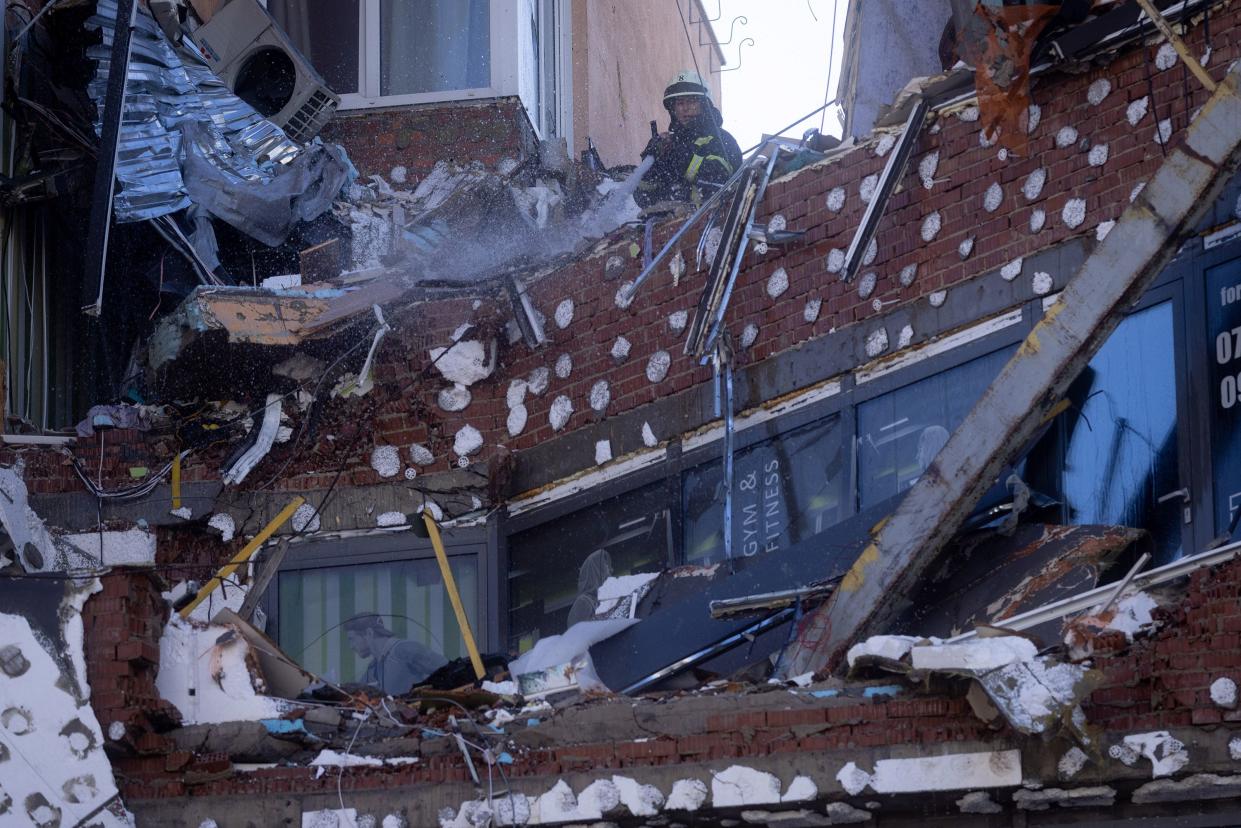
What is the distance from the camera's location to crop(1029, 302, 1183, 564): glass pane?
8609 mm

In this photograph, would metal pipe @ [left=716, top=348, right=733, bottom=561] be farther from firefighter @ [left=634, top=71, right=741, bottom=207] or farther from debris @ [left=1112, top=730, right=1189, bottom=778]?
debris @ [left=1112, top=730, right=1189, bottom=778]

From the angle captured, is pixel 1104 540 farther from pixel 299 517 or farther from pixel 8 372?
pixel 8 372

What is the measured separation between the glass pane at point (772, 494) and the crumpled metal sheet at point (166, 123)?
4.29 meters

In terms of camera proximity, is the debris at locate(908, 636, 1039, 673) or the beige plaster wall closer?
the debris at locate(908, 636, 1039, 673)

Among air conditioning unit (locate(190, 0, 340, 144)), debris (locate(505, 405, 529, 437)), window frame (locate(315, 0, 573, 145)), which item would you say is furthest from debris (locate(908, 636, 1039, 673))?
window frame (locate(315, 0, 573, 145))

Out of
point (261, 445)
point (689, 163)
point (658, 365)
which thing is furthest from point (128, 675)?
point (689, 163)

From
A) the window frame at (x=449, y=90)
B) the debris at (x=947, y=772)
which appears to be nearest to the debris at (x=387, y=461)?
the window frame at (x=449, y=90)

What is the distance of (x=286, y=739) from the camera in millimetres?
8156

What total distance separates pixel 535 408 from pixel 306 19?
5.50 meters

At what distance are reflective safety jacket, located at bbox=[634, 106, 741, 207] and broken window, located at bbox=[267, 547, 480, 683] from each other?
381 centimetres

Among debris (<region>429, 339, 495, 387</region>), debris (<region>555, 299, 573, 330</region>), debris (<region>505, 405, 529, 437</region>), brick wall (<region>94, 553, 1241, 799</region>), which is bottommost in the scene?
brick wall (<region>94, 553, 1241, 799</region>)

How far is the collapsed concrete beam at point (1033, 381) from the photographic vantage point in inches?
313

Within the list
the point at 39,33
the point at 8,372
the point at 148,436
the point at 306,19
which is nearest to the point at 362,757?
the point at 148,436

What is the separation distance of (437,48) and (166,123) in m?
2.87
